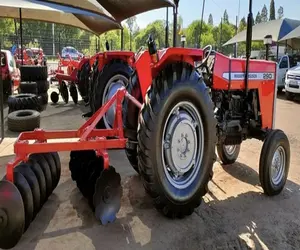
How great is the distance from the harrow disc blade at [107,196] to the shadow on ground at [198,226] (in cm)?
9

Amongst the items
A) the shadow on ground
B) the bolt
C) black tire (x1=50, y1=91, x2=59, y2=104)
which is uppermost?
the bolt

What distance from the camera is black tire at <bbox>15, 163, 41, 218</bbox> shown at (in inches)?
112

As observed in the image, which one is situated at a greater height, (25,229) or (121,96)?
(121,96)

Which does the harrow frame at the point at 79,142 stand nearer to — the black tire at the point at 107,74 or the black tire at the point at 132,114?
the black tire at the point at 132,114

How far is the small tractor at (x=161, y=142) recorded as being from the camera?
2.71 meters

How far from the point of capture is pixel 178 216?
3066 mm

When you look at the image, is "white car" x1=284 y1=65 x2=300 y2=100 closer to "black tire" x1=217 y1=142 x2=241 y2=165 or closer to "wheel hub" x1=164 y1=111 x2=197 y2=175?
"black tire" x1=217 y1=142 x2=241 y2=165

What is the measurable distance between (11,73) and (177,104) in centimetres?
834

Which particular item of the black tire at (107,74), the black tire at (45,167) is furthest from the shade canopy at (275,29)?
the black tire at (45,167)

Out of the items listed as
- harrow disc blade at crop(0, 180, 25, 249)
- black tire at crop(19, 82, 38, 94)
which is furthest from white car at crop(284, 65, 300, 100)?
harrow disc blade at crop(0, 180, 25, 249)

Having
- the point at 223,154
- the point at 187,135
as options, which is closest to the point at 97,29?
the point at 223,154

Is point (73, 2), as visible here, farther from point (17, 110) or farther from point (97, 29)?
point (97, 29)

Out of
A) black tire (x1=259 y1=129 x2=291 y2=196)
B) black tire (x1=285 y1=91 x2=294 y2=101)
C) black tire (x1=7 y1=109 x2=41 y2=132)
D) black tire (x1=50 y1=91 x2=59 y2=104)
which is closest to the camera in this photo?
black tire (x1=259 y1=129 x2=291 y2=196)

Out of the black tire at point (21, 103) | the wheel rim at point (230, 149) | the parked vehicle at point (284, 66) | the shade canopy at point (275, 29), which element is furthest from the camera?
the shade canopy at point (275, 29)
